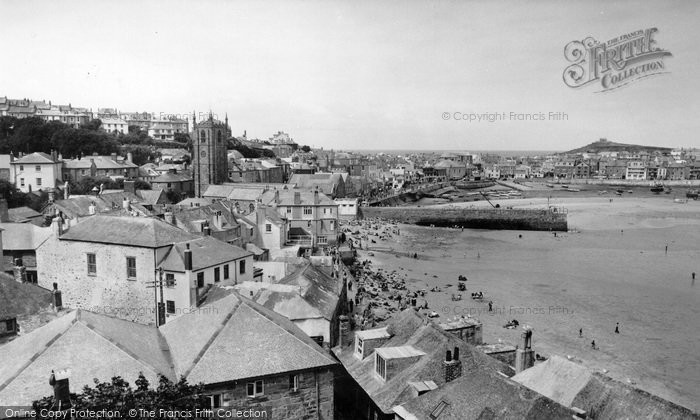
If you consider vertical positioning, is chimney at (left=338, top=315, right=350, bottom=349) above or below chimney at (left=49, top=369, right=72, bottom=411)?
below

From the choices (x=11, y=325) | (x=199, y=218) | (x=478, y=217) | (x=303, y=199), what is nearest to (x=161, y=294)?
(x=11, y=325)

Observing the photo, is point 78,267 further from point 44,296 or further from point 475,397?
point 475,397

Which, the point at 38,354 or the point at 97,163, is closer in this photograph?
the point at 38,354

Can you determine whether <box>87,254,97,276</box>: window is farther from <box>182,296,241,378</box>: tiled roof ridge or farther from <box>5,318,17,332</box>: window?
<box>182,296,241,378</box>: tiled roof ridge

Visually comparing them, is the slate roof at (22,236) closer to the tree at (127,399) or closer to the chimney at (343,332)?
the chimney at (343,332)

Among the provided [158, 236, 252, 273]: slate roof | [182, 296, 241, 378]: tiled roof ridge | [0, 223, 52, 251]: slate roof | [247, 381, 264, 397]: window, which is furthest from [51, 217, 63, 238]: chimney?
[247, 381, 264, 397]: window

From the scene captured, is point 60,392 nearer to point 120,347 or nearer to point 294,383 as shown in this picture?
point 120,347
